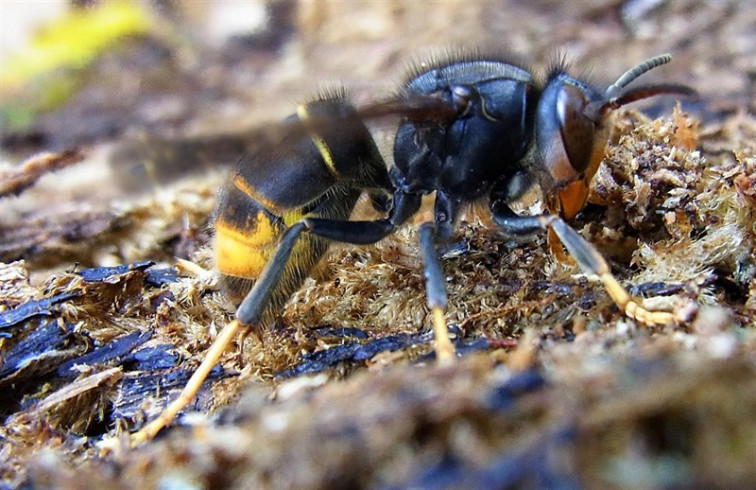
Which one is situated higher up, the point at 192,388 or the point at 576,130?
the point at 576,130

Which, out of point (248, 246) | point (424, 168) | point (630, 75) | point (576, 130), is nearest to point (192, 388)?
point (248, 246)

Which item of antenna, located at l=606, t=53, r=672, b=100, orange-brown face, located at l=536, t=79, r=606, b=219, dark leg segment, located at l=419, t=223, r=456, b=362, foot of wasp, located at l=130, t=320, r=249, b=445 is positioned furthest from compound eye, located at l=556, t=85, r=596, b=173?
foot of wasp, located at l=130, t=320, r=249, b=445

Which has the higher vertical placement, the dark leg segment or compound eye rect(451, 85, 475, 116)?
compound eye rect(451, 85, 475, 116)

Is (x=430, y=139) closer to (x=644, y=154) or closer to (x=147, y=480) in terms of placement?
(x=644, y=154)

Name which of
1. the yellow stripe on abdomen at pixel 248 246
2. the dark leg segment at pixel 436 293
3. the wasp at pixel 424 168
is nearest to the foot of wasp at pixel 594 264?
the wasp at pixel 424 168

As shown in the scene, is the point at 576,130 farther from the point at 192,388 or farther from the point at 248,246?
the point at 192,388

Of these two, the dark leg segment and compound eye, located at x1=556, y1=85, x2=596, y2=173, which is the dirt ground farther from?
compound eye, located at x1=556, y1=85, x2=596, y2=173
